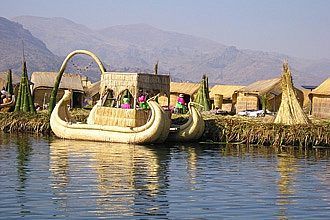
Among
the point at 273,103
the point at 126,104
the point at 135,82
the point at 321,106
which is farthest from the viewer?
the point at 273,103

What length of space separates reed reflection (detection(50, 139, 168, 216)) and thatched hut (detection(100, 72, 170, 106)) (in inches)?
94.3

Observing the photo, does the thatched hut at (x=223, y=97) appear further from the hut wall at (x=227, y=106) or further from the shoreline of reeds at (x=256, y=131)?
the shoreline of reeds at (x=256, y=131)

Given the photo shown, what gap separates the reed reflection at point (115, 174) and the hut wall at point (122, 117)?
3.25ft

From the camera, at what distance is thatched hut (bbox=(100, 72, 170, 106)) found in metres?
28.6

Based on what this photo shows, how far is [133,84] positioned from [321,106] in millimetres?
13901

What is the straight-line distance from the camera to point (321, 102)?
3906 centimetres

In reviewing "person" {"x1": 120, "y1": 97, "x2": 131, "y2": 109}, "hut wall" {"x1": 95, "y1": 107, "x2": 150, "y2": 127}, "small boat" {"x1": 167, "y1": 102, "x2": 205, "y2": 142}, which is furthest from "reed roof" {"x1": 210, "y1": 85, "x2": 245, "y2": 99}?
"hut wall" {"x1": 95, "y1": 107, "x2": 150, "y2": 127}

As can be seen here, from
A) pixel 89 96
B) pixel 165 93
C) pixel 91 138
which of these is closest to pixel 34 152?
pixel 91 138

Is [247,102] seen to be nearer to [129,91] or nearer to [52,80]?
[52,80]

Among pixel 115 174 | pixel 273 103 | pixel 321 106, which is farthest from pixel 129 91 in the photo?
pixel 273 103

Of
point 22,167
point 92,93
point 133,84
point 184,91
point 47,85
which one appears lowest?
point 22,167

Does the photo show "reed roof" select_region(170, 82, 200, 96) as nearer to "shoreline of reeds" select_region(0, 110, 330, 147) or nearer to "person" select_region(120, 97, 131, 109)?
"shoreline of reeds" select_region(0, 110, 330, 147)

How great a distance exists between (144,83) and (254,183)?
38.0ft

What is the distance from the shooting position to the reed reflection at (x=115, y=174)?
47.9 feet
